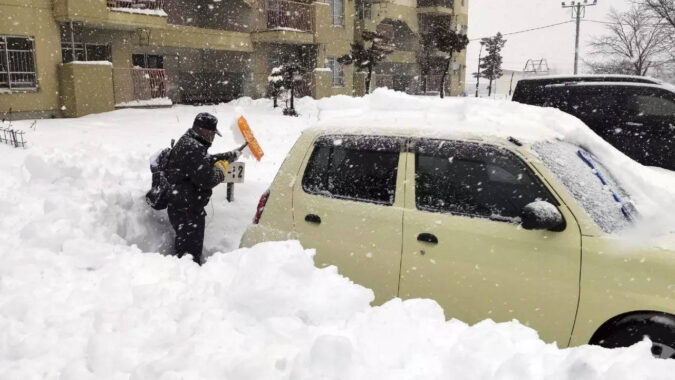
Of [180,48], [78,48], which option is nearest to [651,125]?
[78,48]

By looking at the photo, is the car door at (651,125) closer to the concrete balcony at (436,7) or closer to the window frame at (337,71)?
the window frame at (337,71)

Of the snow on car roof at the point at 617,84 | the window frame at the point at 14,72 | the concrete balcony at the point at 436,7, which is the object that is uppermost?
the concrete balcony at the point at 436,7

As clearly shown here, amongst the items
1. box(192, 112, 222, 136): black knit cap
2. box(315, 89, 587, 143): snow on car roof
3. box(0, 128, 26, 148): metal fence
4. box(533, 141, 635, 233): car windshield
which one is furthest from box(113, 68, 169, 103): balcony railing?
box(533, 141, 635, 233): car windshield

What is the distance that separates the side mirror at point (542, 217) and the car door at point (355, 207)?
0.84 metres

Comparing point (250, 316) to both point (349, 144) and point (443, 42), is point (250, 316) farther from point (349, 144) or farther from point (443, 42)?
point (443, 42)

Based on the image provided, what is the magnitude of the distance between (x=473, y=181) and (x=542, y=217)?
0.59 meters

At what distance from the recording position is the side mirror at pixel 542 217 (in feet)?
10.00

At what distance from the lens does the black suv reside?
24.1 ft

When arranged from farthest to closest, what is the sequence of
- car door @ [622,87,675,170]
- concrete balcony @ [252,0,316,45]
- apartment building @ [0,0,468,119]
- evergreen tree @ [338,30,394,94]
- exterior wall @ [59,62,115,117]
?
evergreen tree @ [338,30,394,94], concrete balcony @ [252,0,316,45], exterior wall @ [59,62,115,117], apartment building @ [0,0,468,119], car door @ [622,87,675,170]

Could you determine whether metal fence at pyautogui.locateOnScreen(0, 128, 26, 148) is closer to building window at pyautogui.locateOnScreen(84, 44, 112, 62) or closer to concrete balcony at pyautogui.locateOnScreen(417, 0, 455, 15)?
building window at pyautogui.locateOnScreen(84, 44, 112, 62)

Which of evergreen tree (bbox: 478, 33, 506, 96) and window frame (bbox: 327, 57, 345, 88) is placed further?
evergreen tree (bbox: 478, 33, 506, 96)

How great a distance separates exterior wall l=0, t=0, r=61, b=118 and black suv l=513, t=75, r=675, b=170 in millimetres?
14790

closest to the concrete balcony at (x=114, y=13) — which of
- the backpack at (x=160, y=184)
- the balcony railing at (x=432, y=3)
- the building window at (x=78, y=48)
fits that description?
the building window at (x=78, y=48)

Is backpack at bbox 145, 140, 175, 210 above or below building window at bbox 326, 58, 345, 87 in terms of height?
below
